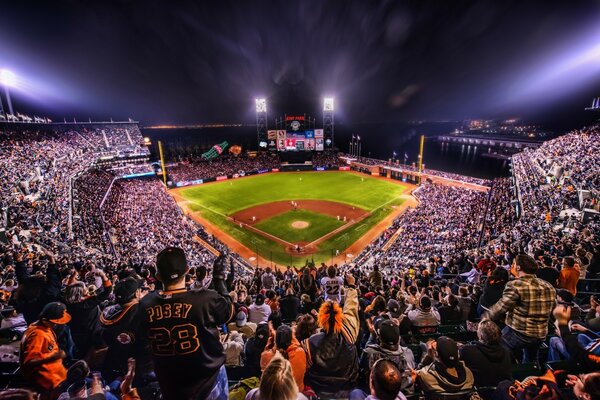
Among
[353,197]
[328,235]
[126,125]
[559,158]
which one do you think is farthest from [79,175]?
[559,158]

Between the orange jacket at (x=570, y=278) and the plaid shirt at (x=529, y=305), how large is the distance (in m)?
3.37

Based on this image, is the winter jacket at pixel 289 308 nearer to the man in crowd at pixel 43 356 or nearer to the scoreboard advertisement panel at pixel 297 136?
the man in crowd at pixel 43 356

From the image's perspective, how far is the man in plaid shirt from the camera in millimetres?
4551

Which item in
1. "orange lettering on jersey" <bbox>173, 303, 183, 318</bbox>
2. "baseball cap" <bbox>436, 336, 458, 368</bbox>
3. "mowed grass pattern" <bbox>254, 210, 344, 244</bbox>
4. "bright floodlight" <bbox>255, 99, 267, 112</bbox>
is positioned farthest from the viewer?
"bright floodlight" <bbox>255, 99, 267, 112</bbox>

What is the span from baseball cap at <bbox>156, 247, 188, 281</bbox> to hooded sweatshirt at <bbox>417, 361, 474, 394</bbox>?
323 centimetres

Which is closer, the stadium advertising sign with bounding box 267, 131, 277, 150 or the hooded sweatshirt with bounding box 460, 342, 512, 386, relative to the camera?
the hooded sweatshirt with bounding box 460, 342, 512, 386

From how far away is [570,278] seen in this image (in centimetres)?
698

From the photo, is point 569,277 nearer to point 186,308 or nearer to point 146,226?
point 186,308

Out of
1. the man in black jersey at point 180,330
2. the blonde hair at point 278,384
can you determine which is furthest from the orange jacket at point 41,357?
the blonde hair at point 278,384

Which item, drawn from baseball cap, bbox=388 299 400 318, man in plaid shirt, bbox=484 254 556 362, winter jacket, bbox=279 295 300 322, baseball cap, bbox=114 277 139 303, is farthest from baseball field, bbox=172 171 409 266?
baseball cap, bbox=114 277 139 303

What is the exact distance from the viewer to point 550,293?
4.54 m

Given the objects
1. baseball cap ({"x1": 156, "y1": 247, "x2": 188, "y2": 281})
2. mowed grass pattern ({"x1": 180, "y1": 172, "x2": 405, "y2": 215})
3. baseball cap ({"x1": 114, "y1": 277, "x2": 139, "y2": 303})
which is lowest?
mowed grass pattern ({"x1": 180, "y1": 172, "x2": 405, "y2": 215})

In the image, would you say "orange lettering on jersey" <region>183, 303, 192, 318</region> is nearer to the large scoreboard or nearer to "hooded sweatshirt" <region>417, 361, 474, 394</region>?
"hooded sweatshirt" <region>417, 361, 474, 394</region>

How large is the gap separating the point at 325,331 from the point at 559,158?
36848 mm
